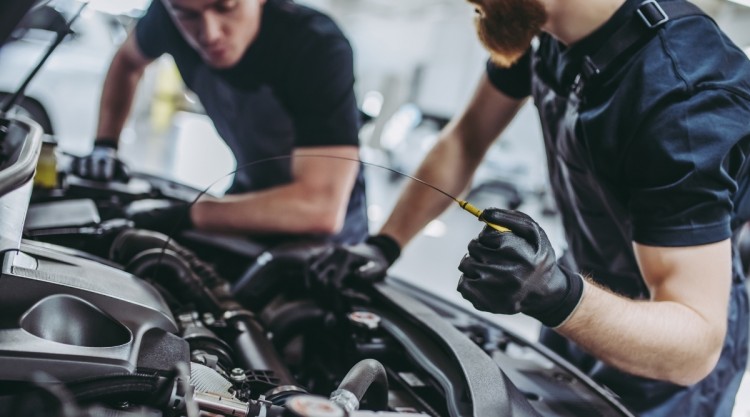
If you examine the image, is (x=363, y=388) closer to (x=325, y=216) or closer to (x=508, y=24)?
(x=508, y=24)

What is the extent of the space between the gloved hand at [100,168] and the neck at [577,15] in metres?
1.15

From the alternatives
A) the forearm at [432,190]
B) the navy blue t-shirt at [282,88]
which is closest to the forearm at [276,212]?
the navy blue t-shirt at [282,88]

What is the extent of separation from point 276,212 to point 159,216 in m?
0.33

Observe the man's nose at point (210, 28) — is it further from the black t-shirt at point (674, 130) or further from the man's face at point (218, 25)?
the black t-shirt at point (674, 130)

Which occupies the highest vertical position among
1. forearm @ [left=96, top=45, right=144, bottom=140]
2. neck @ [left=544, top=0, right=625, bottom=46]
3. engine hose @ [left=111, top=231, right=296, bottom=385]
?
neck @ [left=544, top=0, right=625, bottom=46]

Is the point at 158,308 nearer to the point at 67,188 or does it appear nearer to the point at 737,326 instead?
the point at 67,188

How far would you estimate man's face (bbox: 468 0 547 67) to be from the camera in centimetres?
110

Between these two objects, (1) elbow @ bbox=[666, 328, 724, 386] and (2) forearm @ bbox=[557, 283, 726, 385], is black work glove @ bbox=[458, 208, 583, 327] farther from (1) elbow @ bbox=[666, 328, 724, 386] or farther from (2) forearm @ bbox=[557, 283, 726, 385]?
(1) elbow @ bbox=[666, 328, 724, 386]

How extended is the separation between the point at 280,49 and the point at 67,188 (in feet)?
2.11

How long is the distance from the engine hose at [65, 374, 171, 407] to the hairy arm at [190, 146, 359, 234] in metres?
0.98

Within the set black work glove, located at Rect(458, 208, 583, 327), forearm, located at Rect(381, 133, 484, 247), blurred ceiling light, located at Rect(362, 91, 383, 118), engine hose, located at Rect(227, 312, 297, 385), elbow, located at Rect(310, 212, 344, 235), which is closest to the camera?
black work glove, located at Rect(458, 208, 583, 327)

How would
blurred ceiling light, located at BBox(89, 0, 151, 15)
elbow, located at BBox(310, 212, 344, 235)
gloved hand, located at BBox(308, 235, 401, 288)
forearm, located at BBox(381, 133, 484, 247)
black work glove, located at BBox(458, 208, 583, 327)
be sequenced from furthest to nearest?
elbow, located at BBox(310, 212, 344, 235), forearm, located at BBox(381, 133, 484, 247), blurred ceiling light, located at BBox(89, 0, 151, 15), gloved hand, located at BBox(308, 235, 401, 288), black work glove, located at BBox(458, 208, 583, 327)

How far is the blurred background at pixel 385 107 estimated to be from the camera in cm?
216

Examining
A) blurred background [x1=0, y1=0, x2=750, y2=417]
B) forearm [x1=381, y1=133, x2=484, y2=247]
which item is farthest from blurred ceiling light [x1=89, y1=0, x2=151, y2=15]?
forearm [x1=381, y1=133, x2=484, y2=247]
